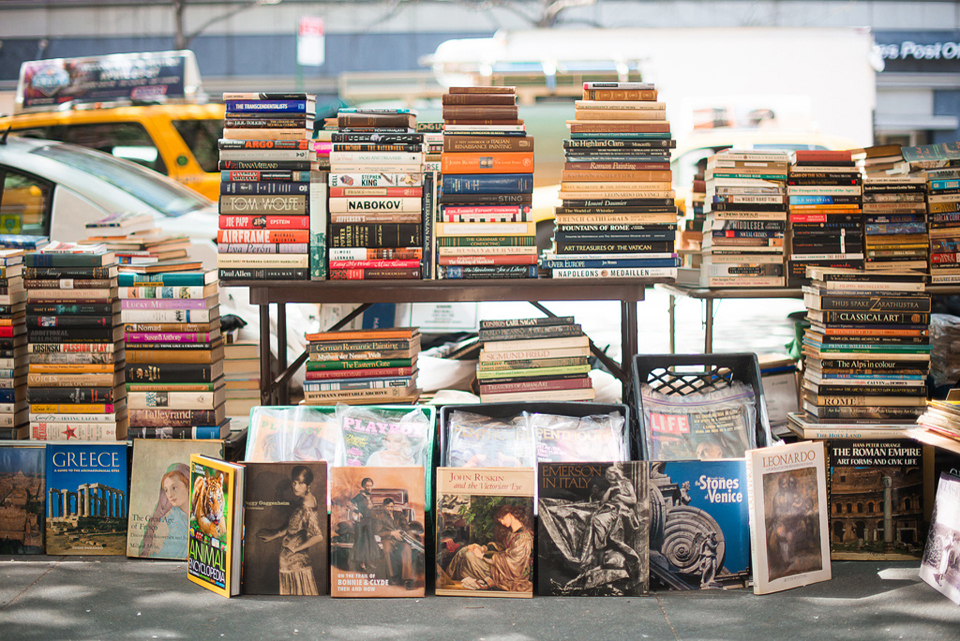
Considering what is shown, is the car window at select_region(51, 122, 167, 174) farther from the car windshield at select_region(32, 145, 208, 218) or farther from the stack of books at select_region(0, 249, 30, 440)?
the stack of books at select_region(0, 249, 30, 440)

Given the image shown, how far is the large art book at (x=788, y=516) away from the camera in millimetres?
2738

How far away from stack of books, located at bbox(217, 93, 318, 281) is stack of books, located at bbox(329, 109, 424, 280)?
102 millimetres

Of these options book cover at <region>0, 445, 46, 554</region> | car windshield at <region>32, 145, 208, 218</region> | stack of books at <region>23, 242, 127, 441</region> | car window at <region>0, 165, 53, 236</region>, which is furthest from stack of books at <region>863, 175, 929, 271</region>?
car window at <region>0, 165, 53, 236</region>

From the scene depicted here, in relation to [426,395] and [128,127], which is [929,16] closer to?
[128,127]

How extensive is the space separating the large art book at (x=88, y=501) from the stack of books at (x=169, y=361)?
0.16 metres

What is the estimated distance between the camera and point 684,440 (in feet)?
10.3

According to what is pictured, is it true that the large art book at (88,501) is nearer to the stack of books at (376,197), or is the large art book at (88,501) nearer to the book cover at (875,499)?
the stack of books at (376,197)

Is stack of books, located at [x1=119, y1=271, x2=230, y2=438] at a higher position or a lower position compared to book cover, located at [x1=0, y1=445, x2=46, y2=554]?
higher

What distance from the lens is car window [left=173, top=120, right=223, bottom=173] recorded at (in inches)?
303

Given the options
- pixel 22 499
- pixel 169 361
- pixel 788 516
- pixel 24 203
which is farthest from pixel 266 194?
pixel 24 203

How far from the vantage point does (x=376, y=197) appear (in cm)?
320

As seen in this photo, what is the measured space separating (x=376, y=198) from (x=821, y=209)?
2.11m

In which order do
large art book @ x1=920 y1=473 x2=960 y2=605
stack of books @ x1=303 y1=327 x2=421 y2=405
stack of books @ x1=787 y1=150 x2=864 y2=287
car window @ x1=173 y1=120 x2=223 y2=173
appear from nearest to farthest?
1. large art book @ x1=920 y1=473 x2=960 y2=605
2. stack of books @ x1=303 y1=327 x2=421 y2=405
3. stack of books @ x1=787 y1=150 x2=864 y2=287
4. car window @ x1=173 y1=120 x2=223 y2=173

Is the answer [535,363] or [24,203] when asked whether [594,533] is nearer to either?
[535,363]
